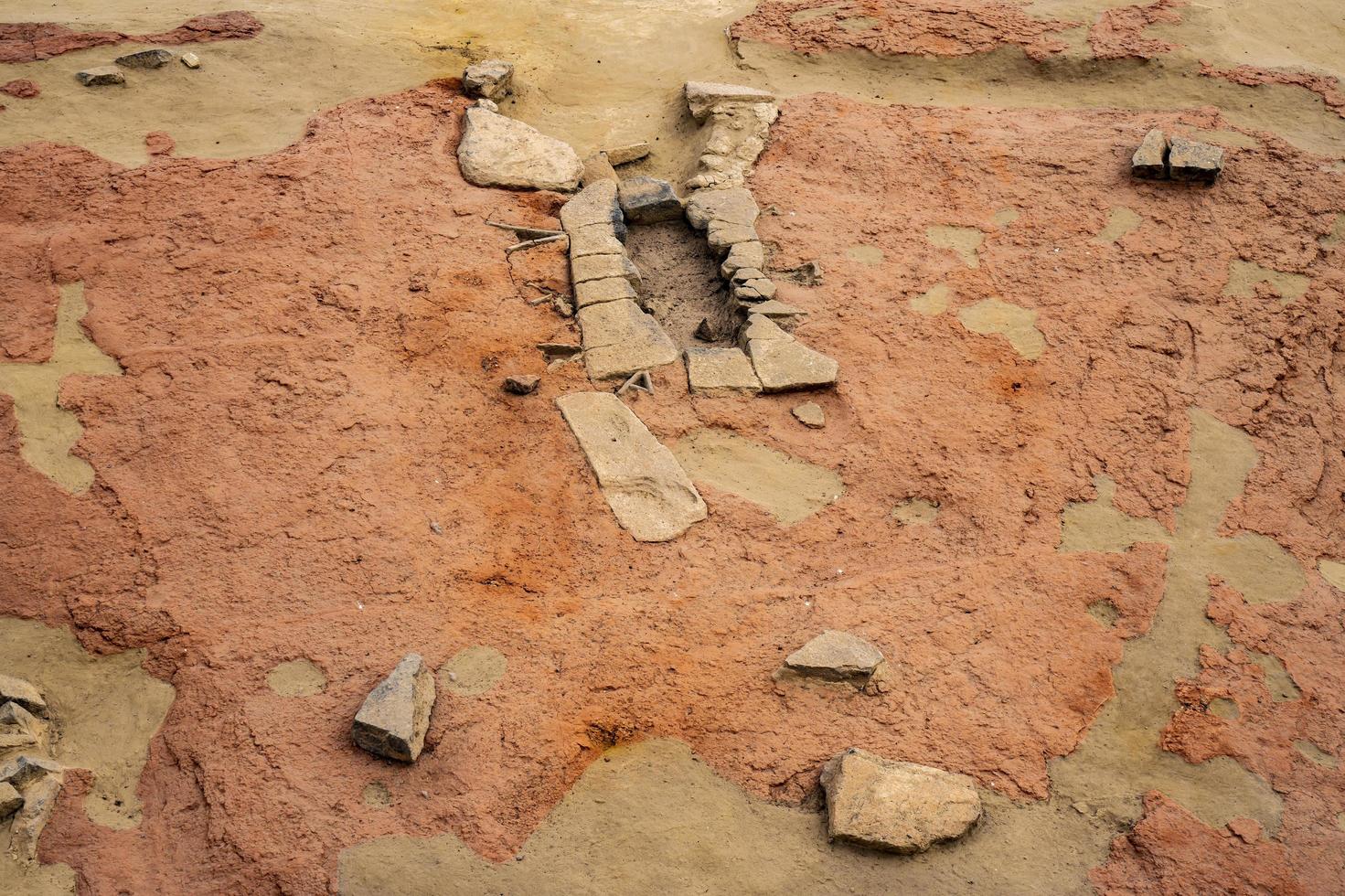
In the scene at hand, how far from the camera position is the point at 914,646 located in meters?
4.05

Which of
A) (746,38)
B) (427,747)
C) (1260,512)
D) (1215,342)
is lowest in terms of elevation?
(427,747)

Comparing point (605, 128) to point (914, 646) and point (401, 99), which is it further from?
point (914, 646)

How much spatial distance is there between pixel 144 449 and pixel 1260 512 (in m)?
4.78

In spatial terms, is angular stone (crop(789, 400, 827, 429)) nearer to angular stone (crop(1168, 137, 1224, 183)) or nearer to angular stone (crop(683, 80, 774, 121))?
angular stone (crop(683, 80, 774, 121))

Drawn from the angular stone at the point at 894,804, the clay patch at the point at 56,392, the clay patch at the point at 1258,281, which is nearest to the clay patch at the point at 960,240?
the clay patch at the point at 1258,281

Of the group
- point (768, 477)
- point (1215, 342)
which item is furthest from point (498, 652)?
point (1215, 342)

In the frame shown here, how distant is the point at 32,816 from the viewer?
3.34 meters

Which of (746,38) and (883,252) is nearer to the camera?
(883,252)

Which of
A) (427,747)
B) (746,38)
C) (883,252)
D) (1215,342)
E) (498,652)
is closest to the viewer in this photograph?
(427,747)

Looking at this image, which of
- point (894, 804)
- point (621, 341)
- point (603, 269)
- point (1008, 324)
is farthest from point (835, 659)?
point (603, 269)

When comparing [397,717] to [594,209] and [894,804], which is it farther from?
[594,209]

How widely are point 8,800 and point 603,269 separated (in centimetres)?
352

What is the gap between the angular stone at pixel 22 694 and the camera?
3.59 metres

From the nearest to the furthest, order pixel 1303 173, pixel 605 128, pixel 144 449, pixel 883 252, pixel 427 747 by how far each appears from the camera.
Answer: pixel 427 747, pixel 144 449, pixel 883 252, pixel 1303 173, pixel 605 128
